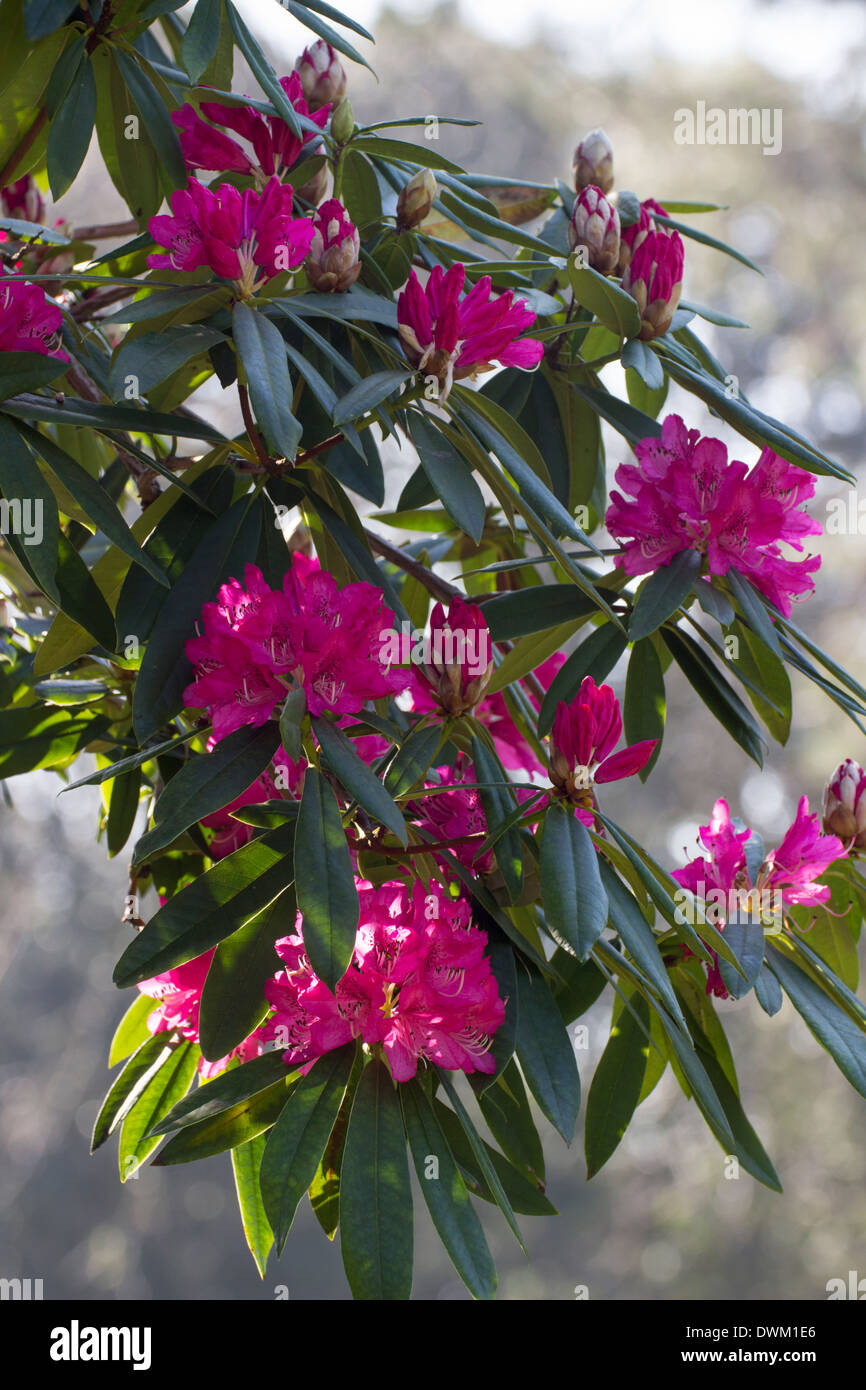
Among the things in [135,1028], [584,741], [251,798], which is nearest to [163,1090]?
[135,1028]

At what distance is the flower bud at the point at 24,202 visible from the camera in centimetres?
125

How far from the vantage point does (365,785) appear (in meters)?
0.68

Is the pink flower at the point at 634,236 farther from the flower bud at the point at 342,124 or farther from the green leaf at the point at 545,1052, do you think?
the green leaf at the point at 545,1052

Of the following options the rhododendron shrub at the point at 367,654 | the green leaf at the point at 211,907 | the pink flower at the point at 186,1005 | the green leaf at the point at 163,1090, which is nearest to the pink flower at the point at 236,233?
the rhododendron shrub at the point at 367,654

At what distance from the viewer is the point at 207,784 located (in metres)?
0.69

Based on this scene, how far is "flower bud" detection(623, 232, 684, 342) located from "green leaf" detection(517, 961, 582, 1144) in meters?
0.46

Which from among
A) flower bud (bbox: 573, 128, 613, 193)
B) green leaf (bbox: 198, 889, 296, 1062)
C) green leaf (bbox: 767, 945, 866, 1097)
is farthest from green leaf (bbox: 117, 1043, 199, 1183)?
flower bud (bbox: 573, 128, 613, 193)

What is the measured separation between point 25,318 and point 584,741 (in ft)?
1.42

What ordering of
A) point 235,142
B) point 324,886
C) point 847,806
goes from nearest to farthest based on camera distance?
point 324,886, point 235,142, point 847,806

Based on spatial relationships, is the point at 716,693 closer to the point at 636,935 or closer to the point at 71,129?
the point at 636,935

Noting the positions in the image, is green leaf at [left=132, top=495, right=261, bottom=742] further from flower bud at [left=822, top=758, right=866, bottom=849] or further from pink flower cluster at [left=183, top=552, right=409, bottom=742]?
flower bud at [left=822, top=758, right=866, bottom=849]

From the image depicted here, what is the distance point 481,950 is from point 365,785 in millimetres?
134
